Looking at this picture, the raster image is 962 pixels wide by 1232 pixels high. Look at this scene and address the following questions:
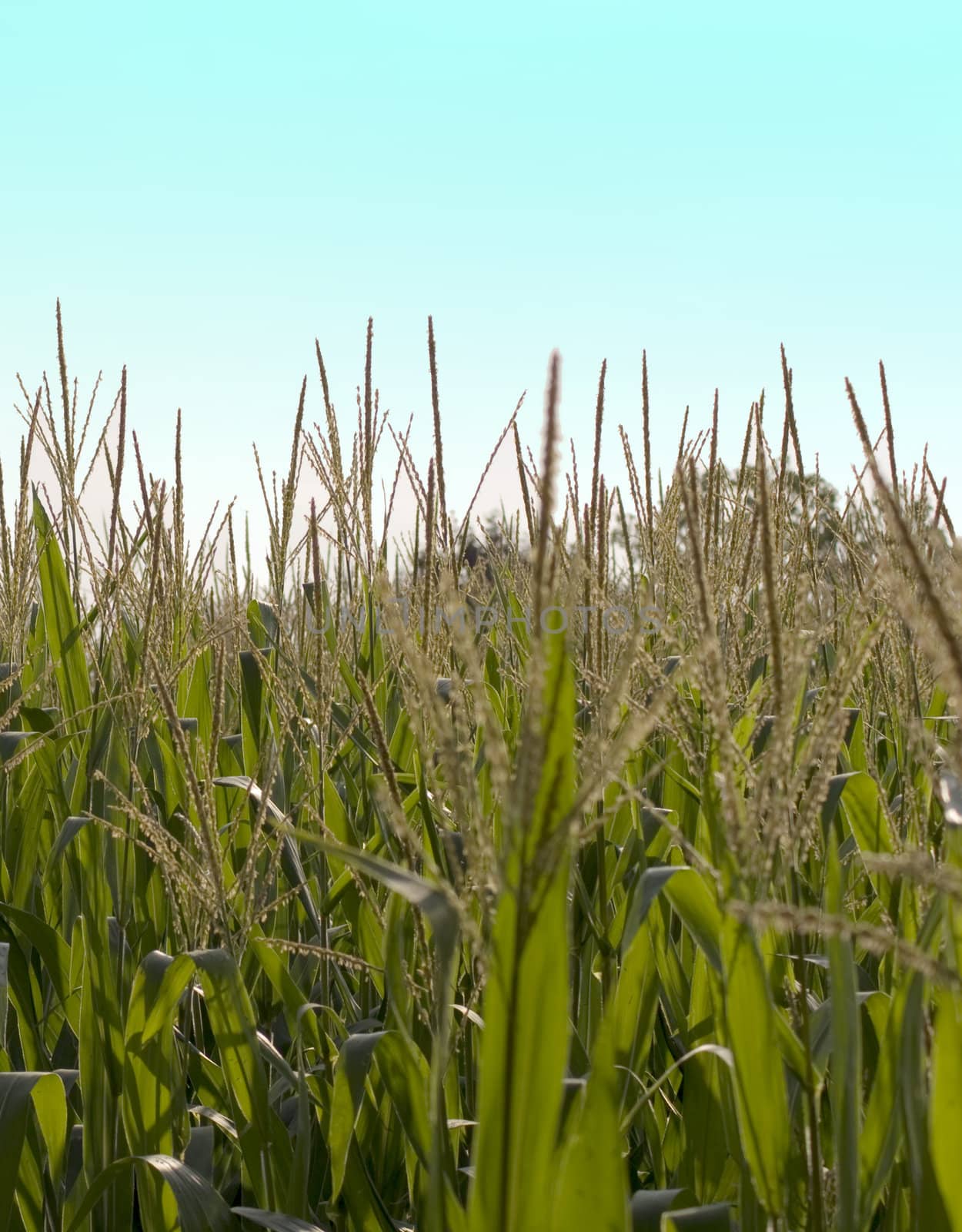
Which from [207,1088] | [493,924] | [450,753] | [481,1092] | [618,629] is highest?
[618,629]

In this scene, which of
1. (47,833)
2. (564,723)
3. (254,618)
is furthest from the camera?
(254,618)

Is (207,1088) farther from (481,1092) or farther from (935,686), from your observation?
(935,686)

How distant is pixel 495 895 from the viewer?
0.81m

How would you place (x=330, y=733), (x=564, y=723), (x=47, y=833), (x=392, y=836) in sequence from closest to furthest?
(x=564, y=723) → (x=392, y=836) → (x=47, y=833) → (x=330, y=733)

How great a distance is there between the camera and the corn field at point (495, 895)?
739mm

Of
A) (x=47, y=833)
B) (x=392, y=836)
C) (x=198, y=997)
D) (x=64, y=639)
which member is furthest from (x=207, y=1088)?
(x=64, y=639)

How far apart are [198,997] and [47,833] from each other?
567mm

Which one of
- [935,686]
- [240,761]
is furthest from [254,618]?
[935,686]

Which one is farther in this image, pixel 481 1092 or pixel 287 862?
pixel 287 862

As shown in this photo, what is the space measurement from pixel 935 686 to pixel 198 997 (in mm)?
1658

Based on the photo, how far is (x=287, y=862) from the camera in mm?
1892

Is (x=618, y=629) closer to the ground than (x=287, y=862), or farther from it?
farther from it

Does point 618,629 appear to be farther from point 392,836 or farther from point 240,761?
point 240,761

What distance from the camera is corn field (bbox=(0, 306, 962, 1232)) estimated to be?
739mm
